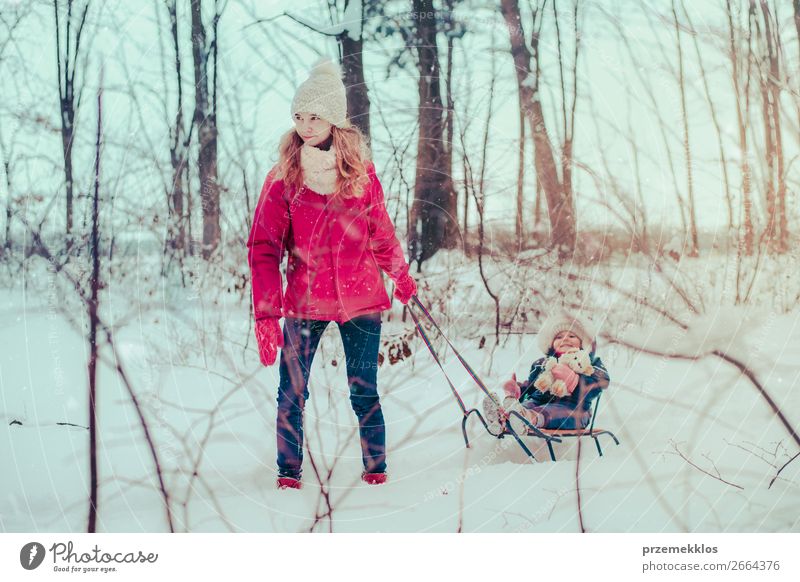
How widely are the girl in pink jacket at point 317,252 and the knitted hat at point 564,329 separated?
0.60 metres

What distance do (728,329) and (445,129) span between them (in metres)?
1.25

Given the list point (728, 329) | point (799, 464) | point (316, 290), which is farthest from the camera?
point (728, 329)

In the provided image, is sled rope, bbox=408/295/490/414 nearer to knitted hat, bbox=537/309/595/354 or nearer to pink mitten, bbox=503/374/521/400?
pink mitten, bbox=503/374/521/400

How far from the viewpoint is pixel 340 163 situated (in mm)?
2148

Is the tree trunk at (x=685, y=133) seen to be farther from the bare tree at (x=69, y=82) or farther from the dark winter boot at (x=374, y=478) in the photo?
the bare tree at (x=69, y=82)

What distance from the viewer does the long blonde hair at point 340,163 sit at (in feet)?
7.09

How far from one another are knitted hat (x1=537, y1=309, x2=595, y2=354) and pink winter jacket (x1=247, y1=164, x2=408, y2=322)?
2.03 ft

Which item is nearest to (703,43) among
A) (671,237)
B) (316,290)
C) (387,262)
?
(671,237)

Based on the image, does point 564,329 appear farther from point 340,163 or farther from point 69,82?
point 69,82

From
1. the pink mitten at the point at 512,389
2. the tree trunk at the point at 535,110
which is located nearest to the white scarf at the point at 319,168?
the tree trunk at the point at 535,110

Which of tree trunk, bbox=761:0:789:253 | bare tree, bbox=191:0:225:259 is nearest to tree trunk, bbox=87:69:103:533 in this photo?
bare tree, bbox=191:0:225:259
